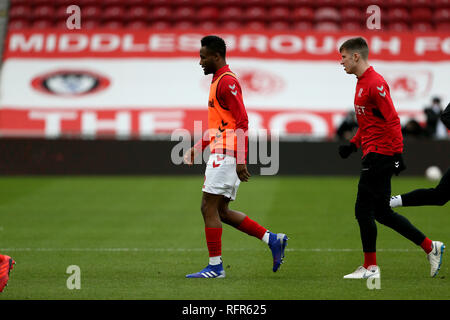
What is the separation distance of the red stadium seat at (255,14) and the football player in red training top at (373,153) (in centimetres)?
1914

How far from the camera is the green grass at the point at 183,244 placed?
7.11 meters

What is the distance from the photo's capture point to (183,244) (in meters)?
10.3

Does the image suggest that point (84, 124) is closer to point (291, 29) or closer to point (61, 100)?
point (61, 100)

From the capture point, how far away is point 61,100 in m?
23.9

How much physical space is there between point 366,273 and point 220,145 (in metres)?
1.78

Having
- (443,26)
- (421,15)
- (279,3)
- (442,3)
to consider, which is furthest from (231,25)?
(442,3)

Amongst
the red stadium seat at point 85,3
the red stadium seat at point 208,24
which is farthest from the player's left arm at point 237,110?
the red stadium seat at point 85,3

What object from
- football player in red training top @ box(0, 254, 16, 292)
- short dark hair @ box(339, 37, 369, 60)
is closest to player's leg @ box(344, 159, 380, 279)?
short dark hair @ box(339, 37, 369, 60)
